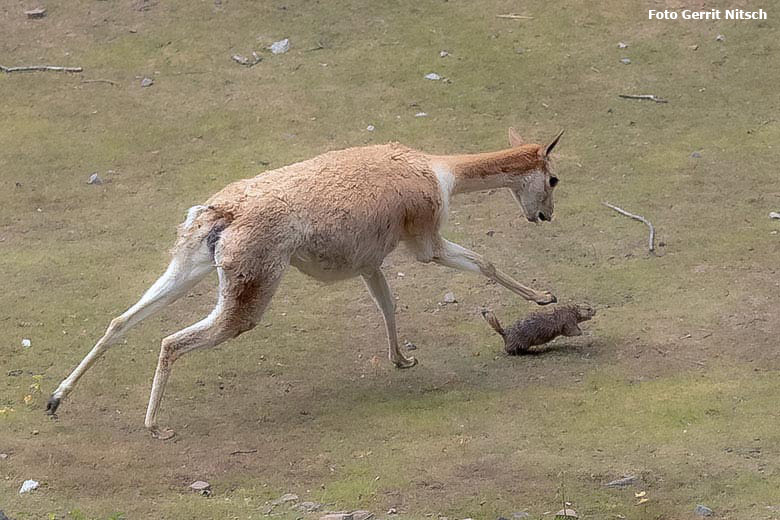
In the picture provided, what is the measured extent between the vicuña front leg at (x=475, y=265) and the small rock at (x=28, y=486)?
249 cm

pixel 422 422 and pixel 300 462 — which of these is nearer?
pixel 300 462

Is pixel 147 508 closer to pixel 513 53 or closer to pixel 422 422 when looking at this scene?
pixel 422 422

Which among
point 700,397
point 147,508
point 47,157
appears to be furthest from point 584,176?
point 147,508

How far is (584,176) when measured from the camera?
9.57 metres

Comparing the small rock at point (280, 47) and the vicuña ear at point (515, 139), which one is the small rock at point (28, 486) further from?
the small rock at point (280, 47)

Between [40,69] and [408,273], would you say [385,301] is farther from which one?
[40,69]

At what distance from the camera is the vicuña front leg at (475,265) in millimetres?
7078

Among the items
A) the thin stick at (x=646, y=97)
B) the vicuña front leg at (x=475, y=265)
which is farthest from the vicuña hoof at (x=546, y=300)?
the thin stick at (x=646, y=97)

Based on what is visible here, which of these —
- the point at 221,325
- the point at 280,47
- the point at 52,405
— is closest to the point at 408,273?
the point at 221,325

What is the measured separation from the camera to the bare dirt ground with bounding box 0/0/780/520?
5.65 meters

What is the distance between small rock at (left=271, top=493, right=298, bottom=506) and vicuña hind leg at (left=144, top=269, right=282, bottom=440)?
1001mm

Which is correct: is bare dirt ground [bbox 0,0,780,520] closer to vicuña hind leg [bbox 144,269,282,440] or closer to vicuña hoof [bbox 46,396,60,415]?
vicuña hoof [bbox 46,396,60,415]

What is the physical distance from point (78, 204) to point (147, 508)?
4.37 m

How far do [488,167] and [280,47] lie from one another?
15.5 ft
